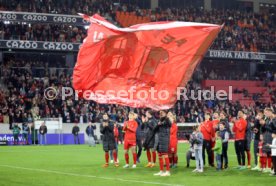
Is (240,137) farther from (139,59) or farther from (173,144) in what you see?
(139,59)

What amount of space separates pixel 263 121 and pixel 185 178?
133 inches

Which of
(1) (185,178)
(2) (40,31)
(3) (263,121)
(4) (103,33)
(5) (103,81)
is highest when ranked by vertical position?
(2) (40,31)

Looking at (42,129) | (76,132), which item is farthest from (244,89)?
(42,129)

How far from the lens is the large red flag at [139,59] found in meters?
18.1

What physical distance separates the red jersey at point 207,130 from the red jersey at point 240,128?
2.99 feet


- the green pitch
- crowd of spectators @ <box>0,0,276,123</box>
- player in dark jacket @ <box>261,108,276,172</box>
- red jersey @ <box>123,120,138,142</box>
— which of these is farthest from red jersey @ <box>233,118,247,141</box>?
crowd of spectators @ <box>0,0,276,123</box>

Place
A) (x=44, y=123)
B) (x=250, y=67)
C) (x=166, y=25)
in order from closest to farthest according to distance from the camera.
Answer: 1. (x=166, y=25)
2. (x=44, y=123)
3. (x=250, y=67)

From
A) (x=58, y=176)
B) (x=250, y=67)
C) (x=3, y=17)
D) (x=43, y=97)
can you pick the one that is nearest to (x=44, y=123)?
(x=43, y=97)

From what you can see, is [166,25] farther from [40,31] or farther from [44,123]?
[40,31]

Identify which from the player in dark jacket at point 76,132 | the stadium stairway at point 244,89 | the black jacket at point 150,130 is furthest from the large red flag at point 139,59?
the stadium stairway at point 244,89

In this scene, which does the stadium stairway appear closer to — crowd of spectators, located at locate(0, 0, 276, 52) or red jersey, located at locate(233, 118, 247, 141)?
crowd of spectators, located at locate(0, 0, 276, 52)

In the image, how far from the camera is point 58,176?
65.2 feet

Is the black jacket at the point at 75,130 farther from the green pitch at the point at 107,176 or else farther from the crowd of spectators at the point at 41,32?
the green pitch at the point at 107,176

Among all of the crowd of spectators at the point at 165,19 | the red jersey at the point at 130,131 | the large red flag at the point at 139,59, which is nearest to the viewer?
the large red flag at the point at 139,59
